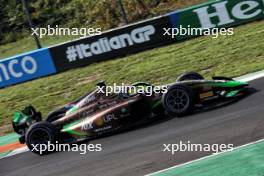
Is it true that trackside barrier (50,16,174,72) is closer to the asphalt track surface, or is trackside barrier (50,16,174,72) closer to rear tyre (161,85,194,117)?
the asphalt track surface

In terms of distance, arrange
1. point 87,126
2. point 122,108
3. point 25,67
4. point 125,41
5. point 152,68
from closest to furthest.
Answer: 1. point 122,108
2. point 87,126
3. point 152,68
4. point 125,41
5. point 25,67

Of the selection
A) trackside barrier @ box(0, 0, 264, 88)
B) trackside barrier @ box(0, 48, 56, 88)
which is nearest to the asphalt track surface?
trackside barrier @ box(0, 0, 264, 88)

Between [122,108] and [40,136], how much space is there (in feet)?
6.11

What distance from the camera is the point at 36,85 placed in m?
18.4

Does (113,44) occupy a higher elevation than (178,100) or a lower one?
higher

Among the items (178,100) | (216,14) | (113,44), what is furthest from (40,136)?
(216,14)

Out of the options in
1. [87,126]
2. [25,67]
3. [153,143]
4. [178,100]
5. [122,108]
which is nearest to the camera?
[153,143]

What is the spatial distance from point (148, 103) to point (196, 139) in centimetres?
178

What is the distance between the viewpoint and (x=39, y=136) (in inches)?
425

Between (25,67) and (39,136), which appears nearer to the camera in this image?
(39,136)

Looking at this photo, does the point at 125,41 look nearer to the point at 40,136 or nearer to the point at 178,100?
the point at 40,136

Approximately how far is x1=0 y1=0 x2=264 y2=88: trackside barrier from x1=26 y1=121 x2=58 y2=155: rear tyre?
7.90 m

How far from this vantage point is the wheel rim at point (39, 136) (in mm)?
Answer: 10759

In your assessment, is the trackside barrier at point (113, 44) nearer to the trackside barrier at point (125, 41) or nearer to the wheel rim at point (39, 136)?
the trackside barrier at point (125, 41)
